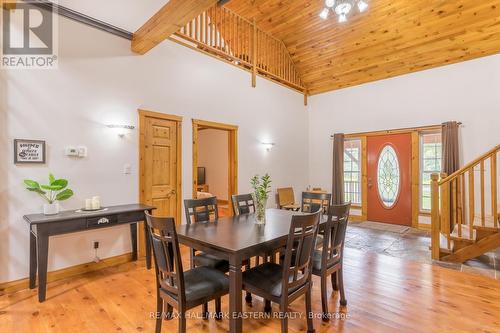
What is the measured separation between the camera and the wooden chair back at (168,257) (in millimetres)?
1748

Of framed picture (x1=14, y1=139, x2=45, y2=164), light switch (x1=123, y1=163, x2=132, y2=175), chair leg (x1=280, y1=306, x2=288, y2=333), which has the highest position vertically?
framed picture (x1=14, y1=139, x2=45, y2=164)

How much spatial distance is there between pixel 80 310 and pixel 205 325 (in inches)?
48.6

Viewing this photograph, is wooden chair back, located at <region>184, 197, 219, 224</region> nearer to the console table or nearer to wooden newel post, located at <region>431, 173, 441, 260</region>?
the console table

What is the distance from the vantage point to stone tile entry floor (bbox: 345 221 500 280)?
3.47 meters

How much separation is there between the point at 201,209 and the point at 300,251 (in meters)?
1.41

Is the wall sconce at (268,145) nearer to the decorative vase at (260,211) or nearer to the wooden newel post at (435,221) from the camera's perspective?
the wooden newel post at (435,221)

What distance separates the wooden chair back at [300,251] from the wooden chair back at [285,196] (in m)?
4.11

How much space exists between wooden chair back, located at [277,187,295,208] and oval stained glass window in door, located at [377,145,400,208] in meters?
2.03

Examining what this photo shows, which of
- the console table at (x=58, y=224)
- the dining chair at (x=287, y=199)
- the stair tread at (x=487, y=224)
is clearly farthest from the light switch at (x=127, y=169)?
the stair tread at (x=487, y=224)

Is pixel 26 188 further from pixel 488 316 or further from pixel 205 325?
pixel 488 316

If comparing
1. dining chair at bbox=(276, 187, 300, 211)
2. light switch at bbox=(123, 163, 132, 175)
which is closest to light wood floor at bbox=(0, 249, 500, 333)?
light switch at bbox=(123, 163, 132, 175)

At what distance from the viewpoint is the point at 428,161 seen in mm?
5605

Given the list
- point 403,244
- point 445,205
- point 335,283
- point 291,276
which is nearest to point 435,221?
point 445,205

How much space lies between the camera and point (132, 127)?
12.2 ft
